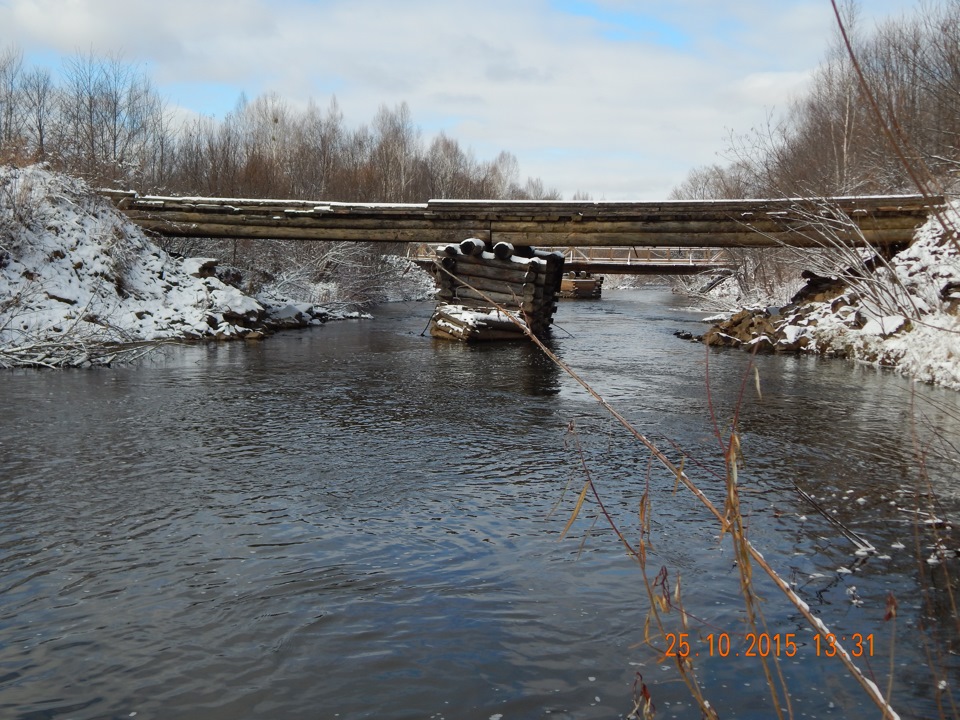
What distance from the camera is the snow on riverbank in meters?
13.8

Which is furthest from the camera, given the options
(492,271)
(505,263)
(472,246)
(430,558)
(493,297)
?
(492,271)

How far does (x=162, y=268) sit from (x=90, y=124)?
56.1 feet

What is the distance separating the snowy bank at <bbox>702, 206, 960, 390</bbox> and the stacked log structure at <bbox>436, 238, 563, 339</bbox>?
4.23 metres

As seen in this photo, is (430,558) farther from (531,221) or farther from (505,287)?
(531,221)

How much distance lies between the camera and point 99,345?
533 inches

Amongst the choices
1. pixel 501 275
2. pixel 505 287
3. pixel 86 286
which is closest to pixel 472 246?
pixel 501 275

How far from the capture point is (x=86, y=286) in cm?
1619

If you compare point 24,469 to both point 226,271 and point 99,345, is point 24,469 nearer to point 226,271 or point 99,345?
point 99,345

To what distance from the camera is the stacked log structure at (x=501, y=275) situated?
1897 cm

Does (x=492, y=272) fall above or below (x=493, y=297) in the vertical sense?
above

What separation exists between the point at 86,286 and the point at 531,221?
9985mm

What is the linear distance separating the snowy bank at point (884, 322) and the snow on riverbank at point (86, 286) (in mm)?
11337

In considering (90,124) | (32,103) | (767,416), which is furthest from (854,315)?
(32,103)
